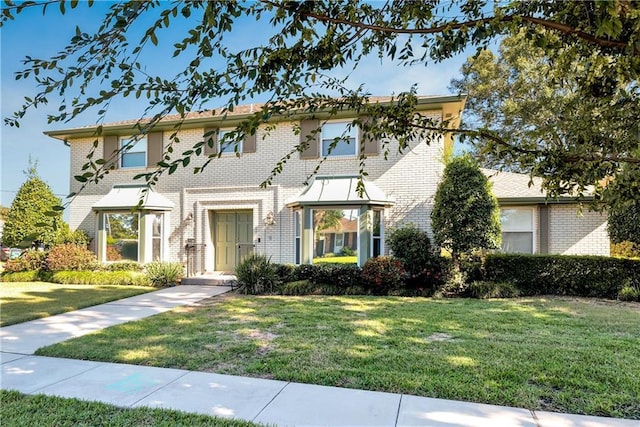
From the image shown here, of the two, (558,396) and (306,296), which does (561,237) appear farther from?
(558,396)

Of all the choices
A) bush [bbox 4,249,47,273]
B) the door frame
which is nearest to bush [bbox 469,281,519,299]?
the door frame

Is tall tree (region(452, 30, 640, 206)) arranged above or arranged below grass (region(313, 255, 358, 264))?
above

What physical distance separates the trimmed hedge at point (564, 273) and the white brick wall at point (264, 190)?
266 centimetres

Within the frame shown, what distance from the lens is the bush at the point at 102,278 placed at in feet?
44.3

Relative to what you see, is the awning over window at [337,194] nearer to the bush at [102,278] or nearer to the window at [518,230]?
the window at [518,230]

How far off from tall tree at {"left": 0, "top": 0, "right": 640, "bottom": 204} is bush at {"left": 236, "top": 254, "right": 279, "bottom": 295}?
9085mm

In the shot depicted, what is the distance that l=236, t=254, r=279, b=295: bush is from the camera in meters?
11.6

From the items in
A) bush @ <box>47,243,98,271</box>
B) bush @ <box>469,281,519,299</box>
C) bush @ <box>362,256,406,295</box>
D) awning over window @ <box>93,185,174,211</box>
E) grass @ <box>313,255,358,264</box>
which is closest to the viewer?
bush @ <box>469,281,519,299</box>

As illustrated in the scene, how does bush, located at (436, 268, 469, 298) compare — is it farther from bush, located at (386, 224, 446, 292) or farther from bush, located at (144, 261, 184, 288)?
bush, located at (144, 261, 184, 288)

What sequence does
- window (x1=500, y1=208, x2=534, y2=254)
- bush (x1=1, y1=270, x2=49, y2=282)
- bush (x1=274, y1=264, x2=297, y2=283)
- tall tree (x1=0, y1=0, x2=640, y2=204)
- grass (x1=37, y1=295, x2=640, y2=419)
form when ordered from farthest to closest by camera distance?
bush (x1=1, y1=270, x2=49, y2=282) → window (x1=500, y1=208, x2=534, y2=254) → bush (x1=274, y1=264, x2=297, y2=283) → grass (x1=37, y1=295, x2=640, y2=419) → tall tree (x1=0, y1=0, x2=640, y2=204)

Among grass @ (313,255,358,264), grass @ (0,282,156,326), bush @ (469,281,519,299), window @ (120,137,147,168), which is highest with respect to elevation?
window @ (120,137,147,168)

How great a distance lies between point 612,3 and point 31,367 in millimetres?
6654

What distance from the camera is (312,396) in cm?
404

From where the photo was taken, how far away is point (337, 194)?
12.7 meters
